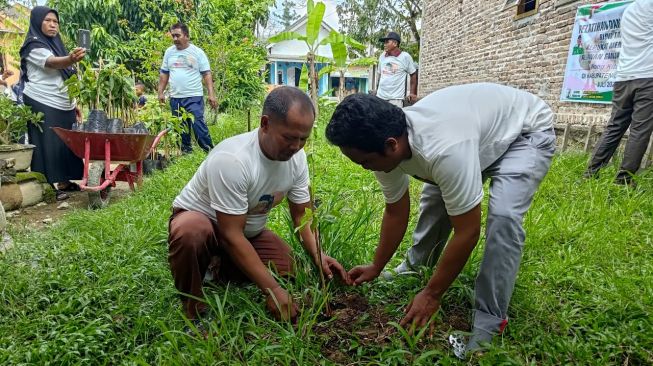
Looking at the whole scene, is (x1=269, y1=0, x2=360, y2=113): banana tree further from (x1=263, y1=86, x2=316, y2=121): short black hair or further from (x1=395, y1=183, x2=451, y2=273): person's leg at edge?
(x1=395, y1=183, x2=451, y2=273): person's leg at edge

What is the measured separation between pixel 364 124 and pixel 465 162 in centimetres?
37

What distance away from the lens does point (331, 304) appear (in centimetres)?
201

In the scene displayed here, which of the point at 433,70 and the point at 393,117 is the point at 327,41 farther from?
the point at 433,70

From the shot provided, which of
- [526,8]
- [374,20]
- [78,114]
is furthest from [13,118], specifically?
[374,20]

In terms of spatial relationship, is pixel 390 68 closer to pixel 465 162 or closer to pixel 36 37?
pixel 36 37

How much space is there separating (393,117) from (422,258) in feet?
3.48

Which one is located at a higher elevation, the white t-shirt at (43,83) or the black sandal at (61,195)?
the white t-shirt at (43,83)

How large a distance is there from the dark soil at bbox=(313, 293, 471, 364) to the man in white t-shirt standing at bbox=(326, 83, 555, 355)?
135 mm

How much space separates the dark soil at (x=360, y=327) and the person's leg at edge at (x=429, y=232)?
0.33 meters

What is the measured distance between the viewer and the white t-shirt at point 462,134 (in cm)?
144

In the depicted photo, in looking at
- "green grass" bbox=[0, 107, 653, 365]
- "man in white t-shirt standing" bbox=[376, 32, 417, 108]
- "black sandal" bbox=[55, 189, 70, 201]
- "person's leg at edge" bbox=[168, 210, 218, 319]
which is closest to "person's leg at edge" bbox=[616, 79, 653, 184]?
"green grass" bbox=[0, 107, 653, 365]

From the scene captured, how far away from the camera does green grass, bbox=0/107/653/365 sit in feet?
5.48

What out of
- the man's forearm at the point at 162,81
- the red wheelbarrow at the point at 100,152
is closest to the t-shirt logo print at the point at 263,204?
the red wheelbarrow at the point at 100,152

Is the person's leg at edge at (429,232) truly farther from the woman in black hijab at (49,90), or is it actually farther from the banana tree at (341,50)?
the woman in black hijab at (49,90)
